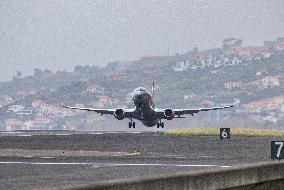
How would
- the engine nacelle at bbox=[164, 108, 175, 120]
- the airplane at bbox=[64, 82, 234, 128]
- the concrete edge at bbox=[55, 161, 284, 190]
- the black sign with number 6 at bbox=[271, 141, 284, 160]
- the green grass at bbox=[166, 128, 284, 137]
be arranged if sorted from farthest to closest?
the engine nacelle at bbox=[164, 108, 175, 120] < the airplane at bbox=[64, 82, 234, 128] < the green grass at bbox=[166, 128, 284, 137] < the black sign with number 6 at bbox=[271, 141, 284, 160] < the concrete edge at bbox=[55, 161, 284, 190]

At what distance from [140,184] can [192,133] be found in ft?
238

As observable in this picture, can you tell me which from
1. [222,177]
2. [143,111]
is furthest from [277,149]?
[143,111]

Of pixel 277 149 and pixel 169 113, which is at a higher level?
pixel 169 113

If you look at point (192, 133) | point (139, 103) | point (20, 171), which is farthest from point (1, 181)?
point (139, 103)

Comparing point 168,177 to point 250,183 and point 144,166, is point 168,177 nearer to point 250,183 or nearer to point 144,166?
point 250,183

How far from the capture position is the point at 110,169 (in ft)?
98.1

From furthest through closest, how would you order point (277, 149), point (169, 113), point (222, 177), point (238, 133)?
point (169, 113)
point (238, 133)
point (277, 149)
point (222, 177)

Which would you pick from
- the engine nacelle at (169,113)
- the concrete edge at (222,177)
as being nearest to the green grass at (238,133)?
the engine nacelle at (169,113)

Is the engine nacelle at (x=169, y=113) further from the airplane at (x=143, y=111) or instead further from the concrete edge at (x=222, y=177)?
the concrete edge at (x=222, y=177)

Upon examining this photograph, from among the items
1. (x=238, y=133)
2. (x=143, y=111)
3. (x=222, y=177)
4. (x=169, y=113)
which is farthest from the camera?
(x=143, y=111)

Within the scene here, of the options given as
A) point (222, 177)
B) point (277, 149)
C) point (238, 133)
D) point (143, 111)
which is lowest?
point (222, 177)

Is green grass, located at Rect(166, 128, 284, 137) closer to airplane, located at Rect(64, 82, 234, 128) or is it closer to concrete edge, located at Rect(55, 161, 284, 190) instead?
airplane, located at Rect(64, 82, 234, 128)

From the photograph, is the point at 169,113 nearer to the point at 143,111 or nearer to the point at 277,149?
the point at 143,111

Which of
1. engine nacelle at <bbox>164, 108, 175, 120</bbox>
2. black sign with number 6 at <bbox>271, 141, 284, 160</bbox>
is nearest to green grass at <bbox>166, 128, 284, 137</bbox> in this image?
engine nacelle at <bbox>164, 108, 175, 120</bbox>
